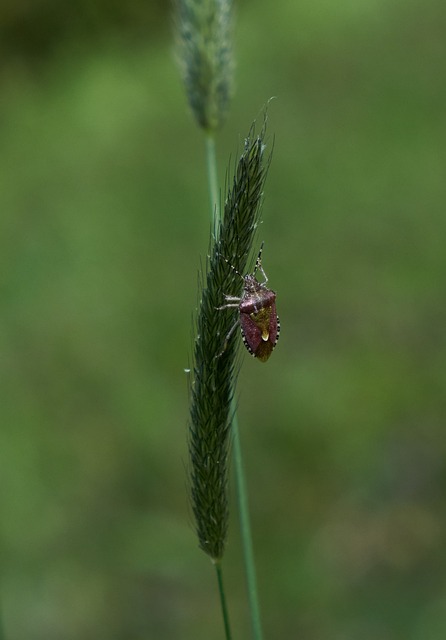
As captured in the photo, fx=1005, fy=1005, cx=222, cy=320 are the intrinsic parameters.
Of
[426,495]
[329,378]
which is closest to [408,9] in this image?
[329,378]

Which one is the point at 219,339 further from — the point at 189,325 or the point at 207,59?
the point at 189,325

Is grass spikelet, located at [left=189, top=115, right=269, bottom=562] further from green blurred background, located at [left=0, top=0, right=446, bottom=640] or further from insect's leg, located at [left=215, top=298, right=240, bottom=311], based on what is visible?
green blurred background, located at [left=0, top=0, right=446, bottom=640]

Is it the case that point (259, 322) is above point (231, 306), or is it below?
below

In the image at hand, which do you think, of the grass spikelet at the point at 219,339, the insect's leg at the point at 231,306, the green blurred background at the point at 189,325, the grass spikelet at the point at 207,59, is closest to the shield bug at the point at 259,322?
the insect's leg at the point at 231,306

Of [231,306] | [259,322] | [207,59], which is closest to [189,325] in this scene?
[207,59]

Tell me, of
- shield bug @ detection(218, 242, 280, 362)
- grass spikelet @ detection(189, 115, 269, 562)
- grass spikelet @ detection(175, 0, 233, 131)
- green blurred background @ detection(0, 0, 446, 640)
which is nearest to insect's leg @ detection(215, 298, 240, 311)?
grass spikelet @ detection(189, 115, 269, 562)

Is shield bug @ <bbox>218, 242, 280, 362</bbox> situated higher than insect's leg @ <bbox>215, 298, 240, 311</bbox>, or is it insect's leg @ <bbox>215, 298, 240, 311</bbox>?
insect's leg @ <bbox>215, 298, 240, 311</bbox>
